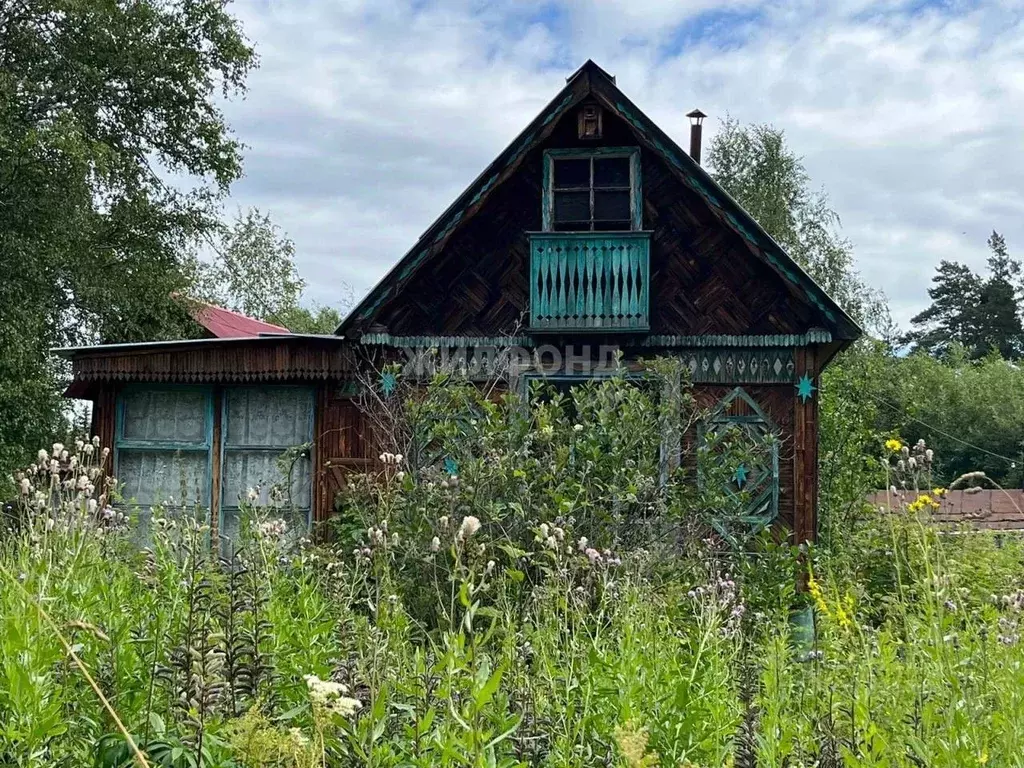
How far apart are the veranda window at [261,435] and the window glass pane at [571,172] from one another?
3.74 meters

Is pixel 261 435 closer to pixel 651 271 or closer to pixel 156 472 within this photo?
pixel 156 472

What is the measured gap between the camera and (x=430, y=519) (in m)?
6.87

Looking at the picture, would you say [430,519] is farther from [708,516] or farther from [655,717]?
[655,717]

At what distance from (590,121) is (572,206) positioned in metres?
0.95

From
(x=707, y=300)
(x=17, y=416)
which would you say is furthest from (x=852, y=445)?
(x=17, y=416)

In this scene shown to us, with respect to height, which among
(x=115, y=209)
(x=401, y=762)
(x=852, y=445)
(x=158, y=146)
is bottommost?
(x=401, y=762)

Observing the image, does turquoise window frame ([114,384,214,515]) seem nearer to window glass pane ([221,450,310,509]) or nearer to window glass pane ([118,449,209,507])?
window glass pane ([118,449,209,507])

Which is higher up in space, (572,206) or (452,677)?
(572,206)

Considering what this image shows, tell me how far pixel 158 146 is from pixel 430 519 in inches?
621

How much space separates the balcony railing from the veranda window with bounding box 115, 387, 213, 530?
4038 millimetres

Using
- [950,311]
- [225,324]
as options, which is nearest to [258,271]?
[225,324]

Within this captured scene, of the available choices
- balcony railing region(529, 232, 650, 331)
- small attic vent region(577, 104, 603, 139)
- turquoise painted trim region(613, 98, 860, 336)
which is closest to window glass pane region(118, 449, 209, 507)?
balcony railing region(529, 232, 650, 331)

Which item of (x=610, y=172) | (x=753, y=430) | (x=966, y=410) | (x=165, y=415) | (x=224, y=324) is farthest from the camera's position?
(x=966, y=410)

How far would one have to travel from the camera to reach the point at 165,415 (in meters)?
11.4
